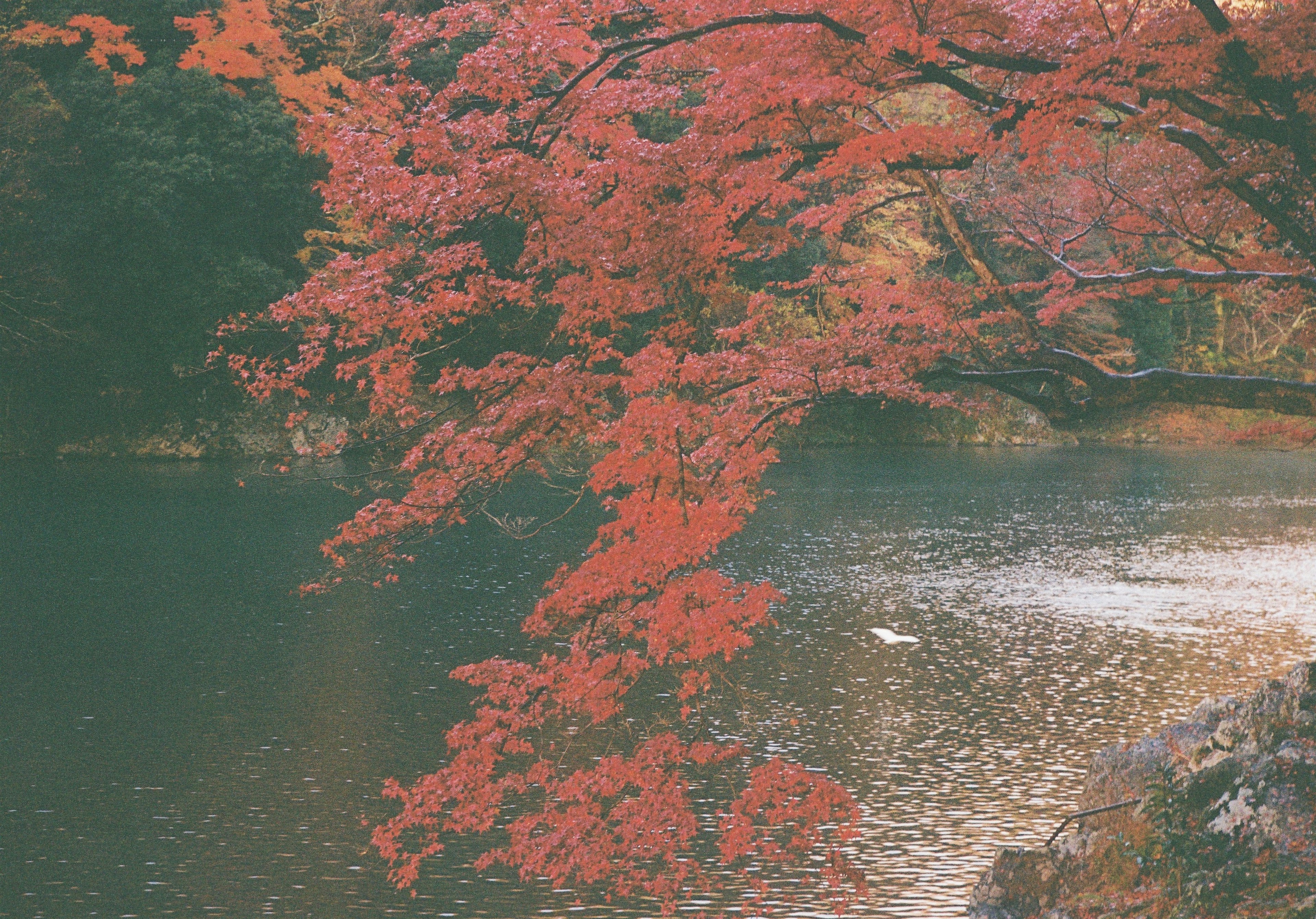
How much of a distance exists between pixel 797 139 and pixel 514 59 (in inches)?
72.9

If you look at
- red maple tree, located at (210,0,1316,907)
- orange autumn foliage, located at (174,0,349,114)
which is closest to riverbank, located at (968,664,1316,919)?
red maple tree, located at (210,0,1316,907)

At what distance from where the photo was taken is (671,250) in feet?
18.6

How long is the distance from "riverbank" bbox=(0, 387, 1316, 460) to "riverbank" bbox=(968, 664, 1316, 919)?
64.0ft

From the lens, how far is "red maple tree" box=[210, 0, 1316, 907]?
552 cm

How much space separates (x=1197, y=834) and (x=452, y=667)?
25.8 ft

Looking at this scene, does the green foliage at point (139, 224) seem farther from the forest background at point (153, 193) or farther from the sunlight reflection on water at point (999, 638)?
the sunlight reflection on water at point (999, 638)

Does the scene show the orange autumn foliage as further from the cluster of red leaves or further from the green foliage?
the cluster of red leaves

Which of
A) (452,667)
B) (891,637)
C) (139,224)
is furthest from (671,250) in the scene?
(139,224)

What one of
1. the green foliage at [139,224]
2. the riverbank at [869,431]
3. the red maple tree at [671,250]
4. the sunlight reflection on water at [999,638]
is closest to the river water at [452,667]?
the sunlight reflection on water at [999,638]

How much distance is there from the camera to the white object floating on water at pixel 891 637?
1283 cm

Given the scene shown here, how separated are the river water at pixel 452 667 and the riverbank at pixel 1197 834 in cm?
85

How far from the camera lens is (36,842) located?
706cm

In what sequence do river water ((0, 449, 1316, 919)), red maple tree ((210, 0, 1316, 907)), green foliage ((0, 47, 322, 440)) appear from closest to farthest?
red maple tree ((210, 0, 1316, 907)) < river water ((0, 449, 1316, 919)) < green foliage ((0, 47, 322, 440))

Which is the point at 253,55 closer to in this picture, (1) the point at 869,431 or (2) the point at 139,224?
(2) the point at 139,224
